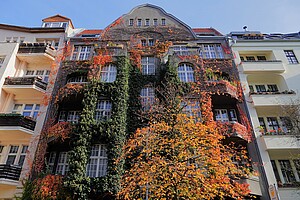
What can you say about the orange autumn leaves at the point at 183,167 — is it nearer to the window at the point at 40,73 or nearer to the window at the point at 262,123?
the window at the point at 262,123

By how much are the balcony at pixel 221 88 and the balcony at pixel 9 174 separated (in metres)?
16.6

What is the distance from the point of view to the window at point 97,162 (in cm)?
1582

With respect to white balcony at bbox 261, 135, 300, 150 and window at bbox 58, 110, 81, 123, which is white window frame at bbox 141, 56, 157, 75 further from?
white balcony at bbox 261, 135, 300, 150

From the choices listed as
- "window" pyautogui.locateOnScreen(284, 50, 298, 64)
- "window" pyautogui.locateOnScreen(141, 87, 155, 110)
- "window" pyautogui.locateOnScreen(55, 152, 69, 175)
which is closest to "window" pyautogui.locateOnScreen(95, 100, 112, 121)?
"window" pyautogui.locateOnScreen(141, 87, 155, 110)

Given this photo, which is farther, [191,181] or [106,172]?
[106,172]

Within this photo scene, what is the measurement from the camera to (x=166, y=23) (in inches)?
993

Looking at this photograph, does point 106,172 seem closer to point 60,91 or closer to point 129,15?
point 60,91

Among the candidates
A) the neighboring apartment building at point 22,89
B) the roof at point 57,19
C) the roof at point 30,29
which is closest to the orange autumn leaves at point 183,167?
the neighboring apartment building at point 22,89

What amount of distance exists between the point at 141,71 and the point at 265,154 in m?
12.9

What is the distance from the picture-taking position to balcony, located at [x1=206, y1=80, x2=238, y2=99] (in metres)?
19.0

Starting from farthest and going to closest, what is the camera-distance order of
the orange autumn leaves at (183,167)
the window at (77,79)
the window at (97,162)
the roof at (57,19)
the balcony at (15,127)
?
the roof at (57,19), the window at (77,79), the balcony at (15,127), the window at (97,162), the orange autumn leaves at (183,167)

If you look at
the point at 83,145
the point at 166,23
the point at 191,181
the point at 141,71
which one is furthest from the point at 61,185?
the point at 166,23

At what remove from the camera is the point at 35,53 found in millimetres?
21812

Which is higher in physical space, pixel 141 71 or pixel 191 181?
pixel 141 71
